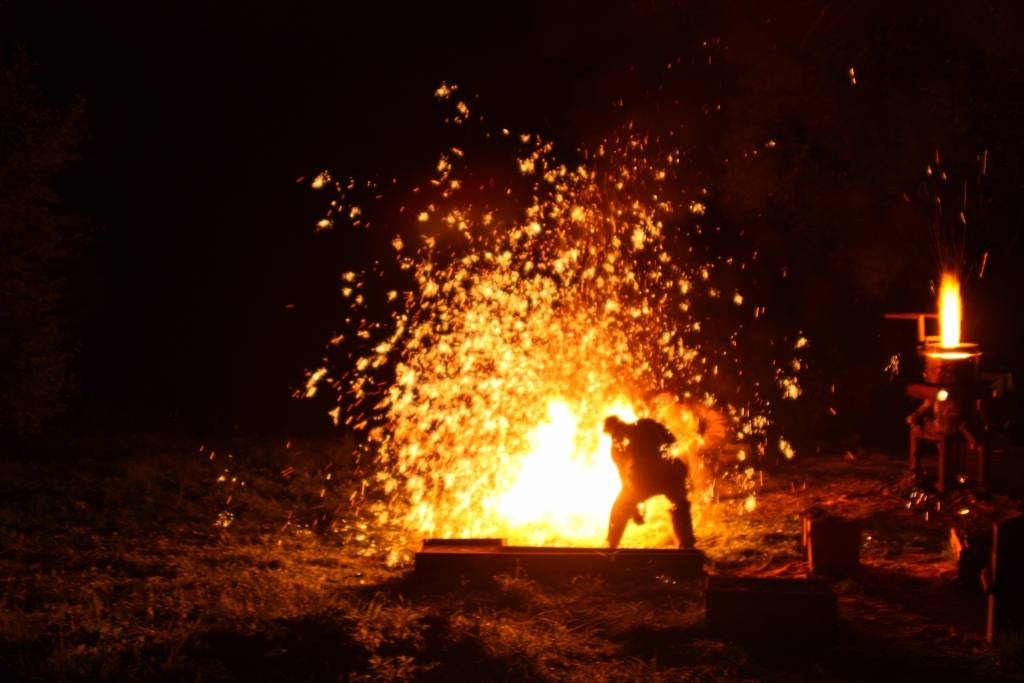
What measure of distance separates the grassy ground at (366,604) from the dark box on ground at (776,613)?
0.33ft

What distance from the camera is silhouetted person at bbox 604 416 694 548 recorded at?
29.3 ft

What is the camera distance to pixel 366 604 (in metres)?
7.54

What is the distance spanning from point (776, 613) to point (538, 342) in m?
7.80

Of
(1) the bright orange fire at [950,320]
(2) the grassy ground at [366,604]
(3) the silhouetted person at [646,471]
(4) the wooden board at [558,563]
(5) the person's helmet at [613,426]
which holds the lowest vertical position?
(2) the grassy ground at [366,604]

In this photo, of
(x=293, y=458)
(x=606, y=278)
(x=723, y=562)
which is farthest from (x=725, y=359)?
(x=723, y=562)

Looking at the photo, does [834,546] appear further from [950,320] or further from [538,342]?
[538,342]

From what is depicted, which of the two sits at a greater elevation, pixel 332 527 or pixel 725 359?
pixel 725 359

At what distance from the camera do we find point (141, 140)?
19.0m

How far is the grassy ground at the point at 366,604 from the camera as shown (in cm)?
621

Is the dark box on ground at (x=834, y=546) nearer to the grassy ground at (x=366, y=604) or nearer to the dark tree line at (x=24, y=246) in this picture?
the grassy ground at (x=366, y=604)

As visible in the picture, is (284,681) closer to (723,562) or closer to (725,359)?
(723,562)

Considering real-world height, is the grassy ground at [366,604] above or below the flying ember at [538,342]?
below

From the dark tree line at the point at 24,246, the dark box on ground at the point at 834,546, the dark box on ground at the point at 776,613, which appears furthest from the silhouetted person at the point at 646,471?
the dark tree line at the point at 24,246

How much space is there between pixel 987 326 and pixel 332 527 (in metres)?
12.8
